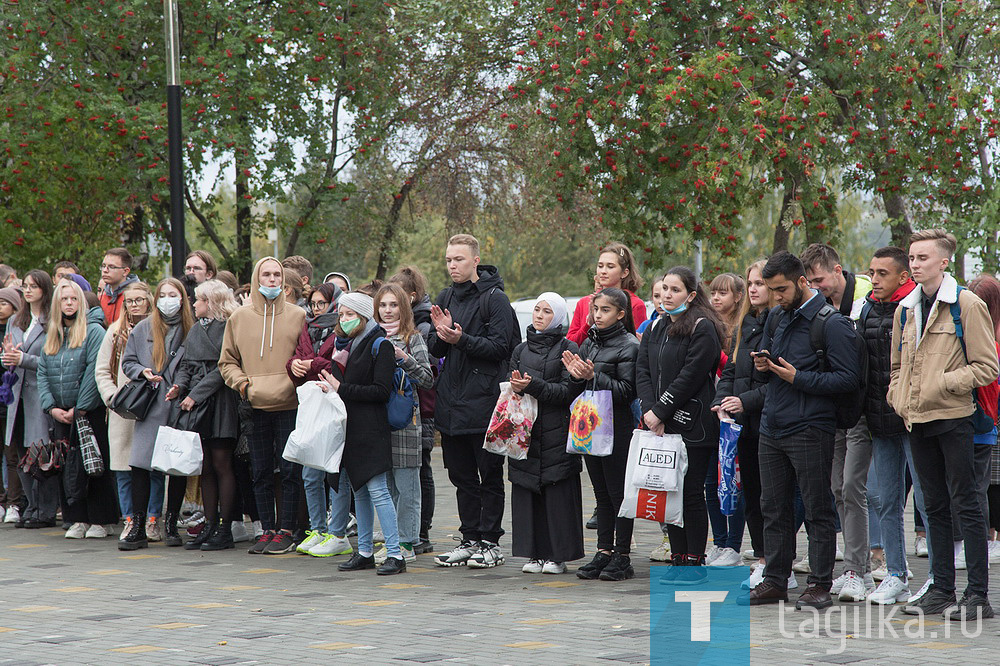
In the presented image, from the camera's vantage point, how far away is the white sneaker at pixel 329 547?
904cm

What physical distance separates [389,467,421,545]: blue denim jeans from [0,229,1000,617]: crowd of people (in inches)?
0.7

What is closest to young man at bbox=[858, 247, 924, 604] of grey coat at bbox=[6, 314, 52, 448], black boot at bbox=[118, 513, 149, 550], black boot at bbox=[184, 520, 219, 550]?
black boot at bbox=[184, 520, 219, 550]

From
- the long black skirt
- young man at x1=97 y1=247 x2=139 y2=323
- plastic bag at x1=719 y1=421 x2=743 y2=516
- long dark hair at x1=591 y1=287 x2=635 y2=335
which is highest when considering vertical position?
young man at x1=97 y1=247 x2=139 y2=323

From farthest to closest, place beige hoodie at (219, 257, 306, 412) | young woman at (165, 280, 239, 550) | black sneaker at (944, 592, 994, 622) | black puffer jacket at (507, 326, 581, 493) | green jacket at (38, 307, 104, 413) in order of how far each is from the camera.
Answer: green jacket at (38, 307, 104, 413) → young woman at (165, 280, 239, 550) → beige hoodie at (219, 257, 306, 412) → black puffer jacket at (507, 326, 581, 493) → black sneaker at (944, 592, 994, 622)

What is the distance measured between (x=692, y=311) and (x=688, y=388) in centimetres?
53

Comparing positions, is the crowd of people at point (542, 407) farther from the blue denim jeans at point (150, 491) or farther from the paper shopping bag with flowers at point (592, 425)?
the paper shopping bag with flowers at point (592, 425)

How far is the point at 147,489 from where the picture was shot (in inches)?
377

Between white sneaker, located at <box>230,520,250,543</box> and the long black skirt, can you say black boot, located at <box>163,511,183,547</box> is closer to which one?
white sneaker, located at <box>230,520,250,543</box>

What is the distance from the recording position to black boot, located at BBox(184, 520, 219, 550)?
9.39 m

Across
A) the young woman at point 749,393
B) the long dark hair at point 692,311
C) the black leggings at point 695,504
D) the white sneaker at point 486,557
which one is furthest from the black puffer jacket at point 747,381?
the white sneaker at point 486,557

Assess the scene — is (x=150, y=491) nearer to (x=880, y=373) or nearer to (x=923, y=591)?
(x=880, y=373)

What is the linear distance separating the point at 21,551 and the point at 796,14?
388 inches

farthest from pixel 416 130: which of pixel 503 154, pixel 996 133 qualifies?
pixel 996 133

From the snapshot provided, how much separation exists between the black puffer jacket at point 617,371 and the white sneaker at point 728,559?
1.05m
